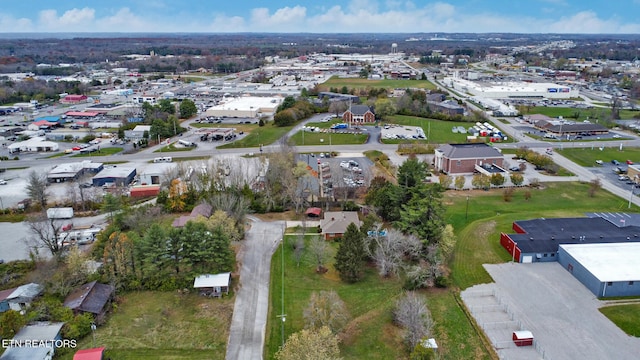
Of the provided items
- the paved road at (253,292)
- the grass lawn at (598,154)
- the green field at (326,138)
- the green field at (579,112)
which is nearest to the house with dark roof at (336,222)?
the paved road at (253,292)

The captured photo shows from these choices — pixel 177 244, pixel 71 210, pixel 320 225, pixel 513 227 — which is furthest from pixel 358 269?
pixel 71 210

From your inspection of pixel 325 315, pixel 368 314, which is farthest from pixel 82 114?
pixel 325 315

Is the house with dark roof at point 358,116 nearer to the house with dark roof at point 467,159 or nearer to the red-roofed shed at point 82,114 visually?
the house with dark roof at point 467,159

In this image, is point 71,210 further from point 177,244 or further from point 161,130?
point 161,130

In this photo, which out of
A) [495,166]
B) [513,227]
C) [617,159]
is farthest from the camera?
[617,159]

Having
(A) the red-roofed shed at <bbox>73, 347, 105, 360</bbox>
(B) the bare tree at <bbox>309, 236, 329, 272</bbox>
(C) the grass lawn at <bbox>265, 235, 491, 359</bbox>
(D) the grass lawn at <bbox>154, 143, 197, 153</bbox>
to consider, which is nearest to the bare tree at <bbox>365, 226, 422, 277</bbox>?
(C) the grass lawn at <bbox>265, 235, 491, 359</bbox>

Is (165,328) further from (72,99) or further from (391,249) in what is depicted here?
(72,99)
